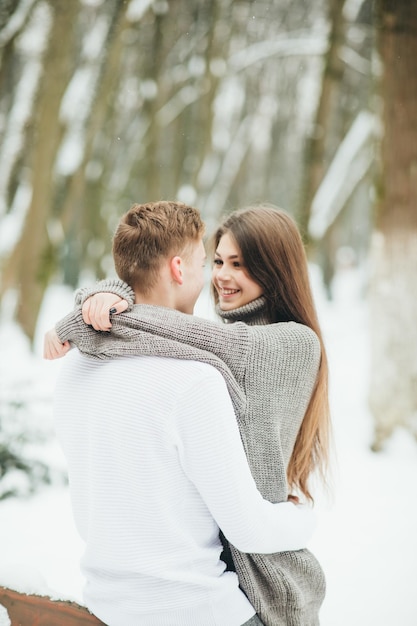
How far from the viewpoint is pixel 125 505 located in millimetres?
1095

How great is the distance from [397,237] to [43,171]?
2.86m

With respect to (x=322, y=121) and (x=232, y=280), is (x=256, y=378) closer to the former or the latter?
(x=232, y=280)

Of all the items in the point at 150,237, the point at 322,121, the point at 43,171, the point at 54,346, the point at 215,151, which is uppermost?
the point at 215,151

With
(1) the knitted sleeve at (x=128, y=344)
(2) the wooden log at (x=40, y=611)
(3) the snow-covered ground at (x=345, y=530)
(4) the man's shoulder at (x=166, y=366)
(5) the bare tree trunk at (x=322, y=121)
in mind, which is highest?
(5) the bare tree trunk at (x=322, y=121)

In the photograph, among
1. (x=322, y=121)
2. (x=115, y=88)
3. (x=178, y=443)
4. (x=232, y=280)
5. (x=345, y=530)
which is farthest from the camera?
(x=115, y=88)

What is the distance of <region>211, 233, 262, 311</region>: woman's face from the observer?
1.58 m

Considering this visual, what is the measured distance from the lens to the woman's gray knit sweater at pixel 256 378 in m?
1.12

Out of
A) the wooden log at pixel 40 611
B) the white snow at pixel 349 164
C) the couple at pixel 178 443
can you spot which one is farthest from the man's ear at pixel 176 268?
the white snow at pixel 349 164

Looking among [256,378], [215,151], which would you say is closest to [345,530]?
[256,378]

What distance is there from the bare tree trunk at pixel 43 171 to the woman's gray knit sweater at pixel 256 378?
3.96m

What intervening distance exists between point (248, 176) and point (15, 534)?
32.9 feet

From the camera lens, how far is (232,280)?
1.62 meters

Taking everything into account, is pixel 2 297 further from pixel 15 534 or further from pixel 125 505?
pixel 125 505

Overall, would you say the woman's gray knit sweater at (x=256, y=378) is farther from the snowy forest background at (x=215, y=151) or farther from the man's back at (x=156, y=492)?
the snowy forest background at (x=215, y=151)
